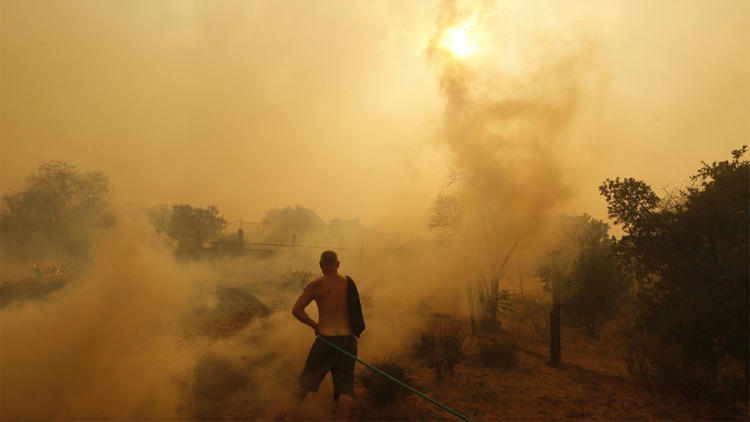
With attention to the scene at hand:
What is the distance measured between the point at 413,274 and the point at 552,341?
6582 mm

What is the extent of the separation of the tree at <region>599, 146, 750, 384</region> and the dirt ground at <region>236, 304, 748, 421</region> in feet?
3.40

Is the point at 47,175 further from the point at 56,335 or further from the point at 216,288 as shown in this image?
the point at 56,335

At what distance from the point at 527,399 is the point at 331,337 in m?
3.70

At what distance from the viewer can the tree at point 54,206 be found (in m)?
17.1

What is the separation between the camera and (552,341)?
759 cm

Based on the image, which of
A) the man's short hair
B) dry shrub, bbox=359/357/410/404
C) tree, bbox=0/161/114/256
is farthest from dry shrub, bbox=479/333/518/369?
tree, bbox=0/161/114/256

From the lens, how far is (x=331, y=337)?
13.4 ft

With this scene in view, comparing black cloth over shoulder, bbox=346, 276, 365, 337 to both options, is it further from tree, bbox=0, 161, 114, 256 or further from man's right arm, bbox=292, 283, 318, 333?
tree, bbox=0, 161, 114, 256

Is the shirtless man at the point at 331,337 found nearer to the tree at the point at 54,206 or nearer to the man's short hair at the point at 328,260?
the man's short hair at the point at 328,260

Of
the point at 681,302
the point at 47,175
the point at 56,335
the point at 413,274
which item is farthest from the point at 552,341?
the point at 47,175

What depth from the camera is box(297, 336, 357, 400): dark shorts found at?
403 cm

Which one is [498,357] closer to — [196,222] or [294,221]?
[196,222]

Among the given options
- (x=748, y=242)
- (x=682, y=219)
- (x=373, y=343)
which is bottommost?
(x=373, y=343)

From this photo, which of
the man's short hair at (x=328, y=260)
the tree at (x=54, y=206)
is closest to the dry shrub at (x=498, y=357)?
the man's short hair at (x=328, y=260)
